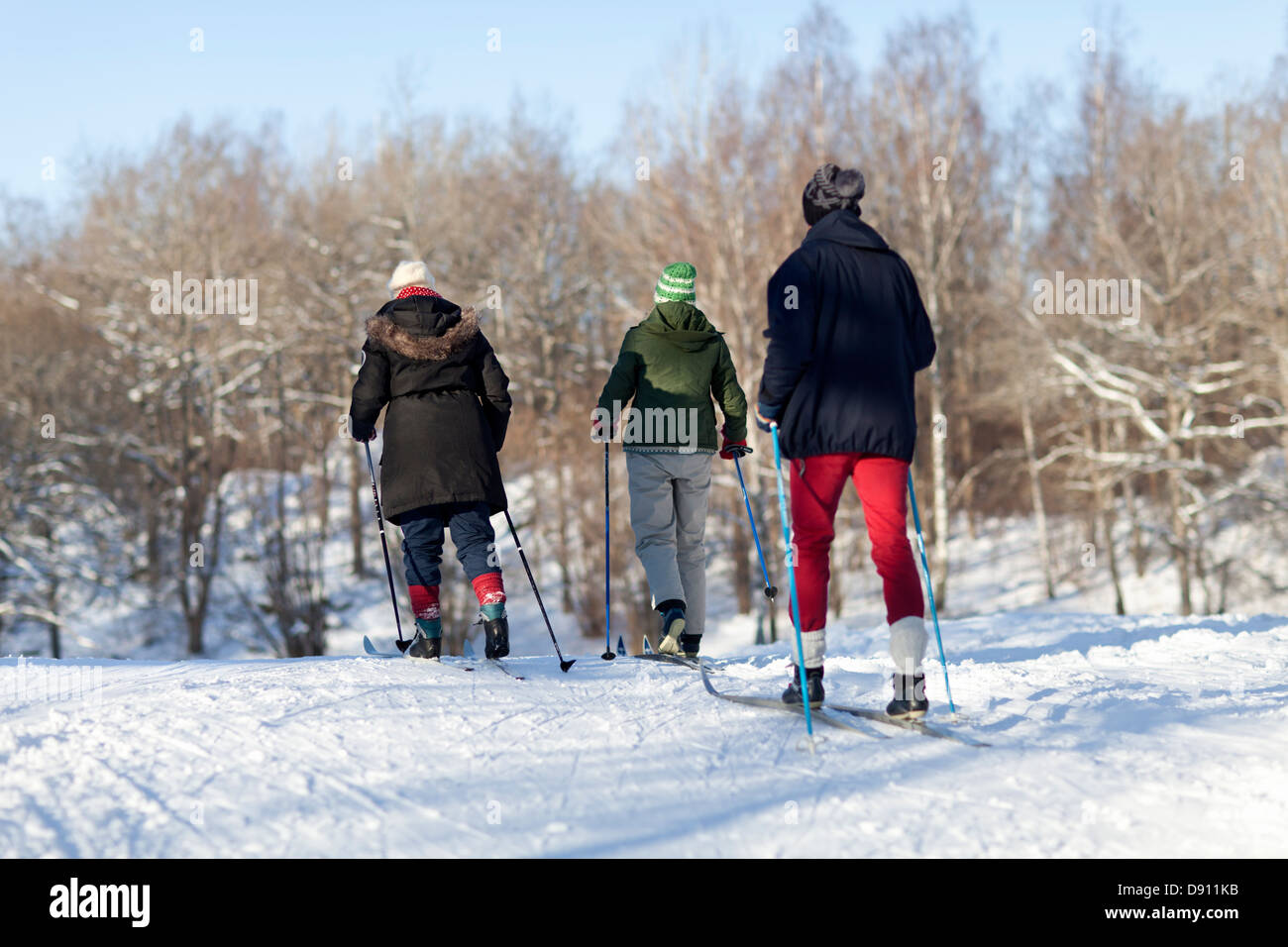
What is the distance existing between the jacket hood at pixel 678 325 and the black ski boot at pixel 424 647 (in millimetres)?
1943

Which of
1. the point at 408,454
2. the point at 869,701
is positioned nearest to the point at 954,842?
the point at 869,701

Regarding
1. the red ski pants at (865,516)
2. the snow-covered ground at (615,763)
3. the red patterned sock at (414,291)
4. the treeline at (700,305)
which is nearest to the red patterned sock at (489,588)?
the snow-covered ground at (615,763)

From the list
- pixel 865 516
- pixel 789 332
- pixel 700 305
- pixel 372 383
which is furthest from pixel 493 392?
pixel 700 305

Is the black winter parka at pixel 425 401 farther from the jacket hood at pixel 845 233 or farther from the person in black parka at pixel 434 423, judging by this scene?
the jacket hood at pixel 845 233

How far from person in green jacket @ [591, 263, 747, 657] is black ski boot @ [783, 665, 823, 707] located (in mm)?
1332

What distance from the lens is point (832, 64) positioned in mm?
24703

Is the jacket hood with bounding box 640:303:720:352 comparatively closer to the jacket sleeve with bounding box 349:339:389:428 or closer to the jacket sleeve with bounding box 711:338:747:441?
the jacket sleeve with bounding box 711:338:747:441

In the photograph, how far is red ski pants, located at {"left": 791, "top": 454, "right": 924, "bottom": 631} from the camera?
4160 millimetres

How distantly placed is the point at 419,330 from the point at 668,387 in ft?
4.35

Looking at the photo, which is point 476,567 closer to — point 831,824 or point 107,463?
point 831,824

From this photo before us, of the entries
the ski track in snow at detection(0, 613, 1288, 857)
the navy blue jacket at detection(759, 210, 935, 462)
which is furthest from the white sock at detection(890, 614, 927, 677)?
the navy blue jacket at detection(759, 210, 935, 462)

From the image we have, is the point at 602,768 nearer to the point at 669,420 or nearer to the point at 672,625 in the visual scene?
the point at 672,625

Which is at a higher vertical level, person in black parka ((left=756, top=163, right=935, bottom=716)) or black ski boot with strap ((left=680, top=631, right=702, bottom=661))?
person in black parka ((left=756, top=163, right=935, bottom=716))

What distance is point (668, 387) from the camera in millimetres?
5711
